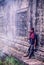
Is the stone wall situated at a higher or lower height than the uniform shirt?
higher

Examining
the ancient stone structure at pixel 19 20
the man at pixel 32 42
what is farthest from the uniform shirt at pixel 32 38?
the ancient stone structure at pixel 19 20

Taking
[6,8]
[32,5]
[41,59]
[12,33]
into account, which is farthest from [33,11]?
[6,8]

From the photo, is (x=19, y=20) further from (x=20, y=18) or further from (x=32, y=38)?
(x=32, y=38)

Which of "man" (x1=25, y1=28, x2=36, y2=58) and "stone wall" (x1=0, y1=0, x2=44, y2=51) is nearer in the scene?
"stone wall" (x1=0, y1=0, x2=44, y2=51)

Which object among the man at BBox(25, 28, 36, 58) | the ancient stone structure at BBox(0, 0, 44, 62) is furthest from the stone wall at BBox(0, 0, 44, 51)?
the man at BBox(25, 28, 36, 58)

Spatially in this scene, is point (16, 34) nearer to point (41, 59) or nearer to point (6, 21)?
point (6, 21)

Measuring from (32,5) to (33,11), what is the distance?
15.0 inches

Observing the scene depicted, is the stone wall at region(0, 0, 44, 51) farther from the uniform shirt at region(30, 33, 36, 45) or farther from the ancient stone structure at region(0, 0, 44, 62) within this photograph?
the uniform shirt at region(30, 33, 36, 45)

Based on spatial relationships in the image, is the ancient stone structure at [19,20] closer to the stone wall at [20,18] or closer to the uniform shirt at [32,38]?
the stone wall at [20,18]

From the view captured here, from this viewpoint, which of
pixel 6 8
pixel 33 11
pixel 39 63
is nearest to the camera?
pixel 39 63

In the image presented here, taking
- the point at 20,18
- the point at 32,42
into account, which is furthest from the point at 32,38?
the point at 20,18

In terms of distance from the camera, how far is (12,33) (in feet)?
42.8

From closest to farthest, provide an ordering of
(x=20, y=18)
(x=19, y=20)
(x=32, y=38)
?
1. (x=32, y=38)
2. (x=20, y=18)
3. (x=19, y=20)

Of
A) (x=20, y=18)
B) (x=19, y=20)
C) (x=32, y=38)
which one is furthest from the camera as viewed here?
(x=19, y=20)
